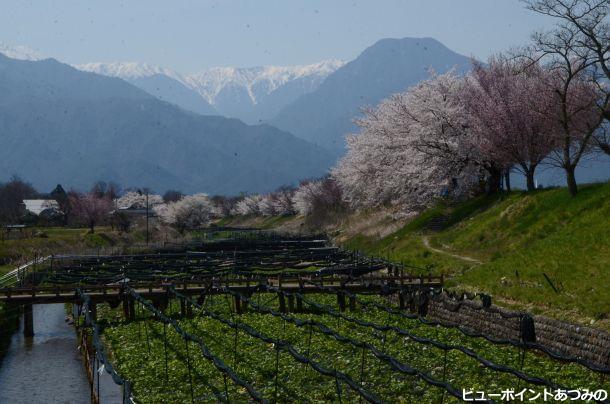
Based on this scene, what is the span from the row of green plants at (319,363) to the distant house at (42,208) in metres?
102

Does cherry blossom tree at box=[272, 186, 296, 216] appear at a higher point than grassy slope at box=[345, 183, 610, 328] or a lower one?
higher

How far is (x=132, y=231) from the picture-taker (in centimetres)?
10619

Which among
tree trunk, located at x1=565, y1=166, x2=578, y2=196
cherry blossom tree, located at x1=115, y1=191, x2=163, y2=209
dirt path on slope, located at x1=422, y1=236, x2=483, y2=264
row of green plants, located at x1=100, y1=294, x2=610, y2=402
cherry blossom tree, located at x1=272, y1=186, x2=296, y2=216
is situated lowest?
row of green plants, located at x1=100, y1=294, x2=610, y2=402

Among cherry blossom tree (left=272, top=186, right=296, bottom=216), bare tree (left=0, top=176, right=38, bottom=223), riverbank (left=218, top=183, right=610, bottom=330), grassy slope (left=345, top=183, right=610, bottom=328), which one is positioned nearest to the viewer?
grassy slope (left=345, top=183, right=610, bottom=328)

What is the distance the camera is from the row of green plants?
19406mm

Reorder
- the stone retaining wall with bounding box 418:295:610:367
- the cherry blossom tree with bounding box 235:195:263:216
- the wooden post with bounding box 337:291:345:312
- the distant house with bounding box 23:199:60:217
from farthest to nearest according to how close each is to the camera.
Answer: the cherry blossom tree with bounding box 235:195:263:216 < the distant house with bounding box 23:199:60:217 < the wooden post with bounding box 337:291:345:312 < the stone retaining wall with bounding box 418:295:610:367

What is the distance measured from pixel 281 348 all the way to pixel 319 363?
2581mm

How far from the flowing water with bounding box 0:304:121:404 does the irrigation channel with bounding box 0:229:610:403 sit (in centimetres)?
13

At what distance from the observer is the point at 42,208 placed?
140375mm

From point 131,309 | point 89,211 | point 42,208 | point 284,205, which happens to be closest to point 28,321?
point 131,309

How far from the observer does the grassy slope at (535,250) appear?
2773 cm

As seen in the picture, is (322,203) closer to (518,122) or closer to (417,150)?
(417,150)

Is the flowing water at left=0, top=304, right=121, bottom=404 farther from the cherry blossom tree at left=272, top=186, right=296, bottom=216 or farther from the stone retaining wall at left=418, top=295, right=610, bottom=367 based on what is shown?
the cherry blossom tree at left=272, top=186, right=296, bottom=216

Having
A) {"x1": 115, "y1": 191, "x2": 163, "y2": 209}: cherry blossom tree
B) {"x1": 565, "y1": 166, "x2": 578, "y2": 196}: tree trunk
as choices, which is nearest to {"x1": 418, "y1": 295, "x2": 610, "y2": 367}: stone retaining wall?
{"x1": 565, "y1": 166, "x2": 578, "y2": 196}: tree trunk
